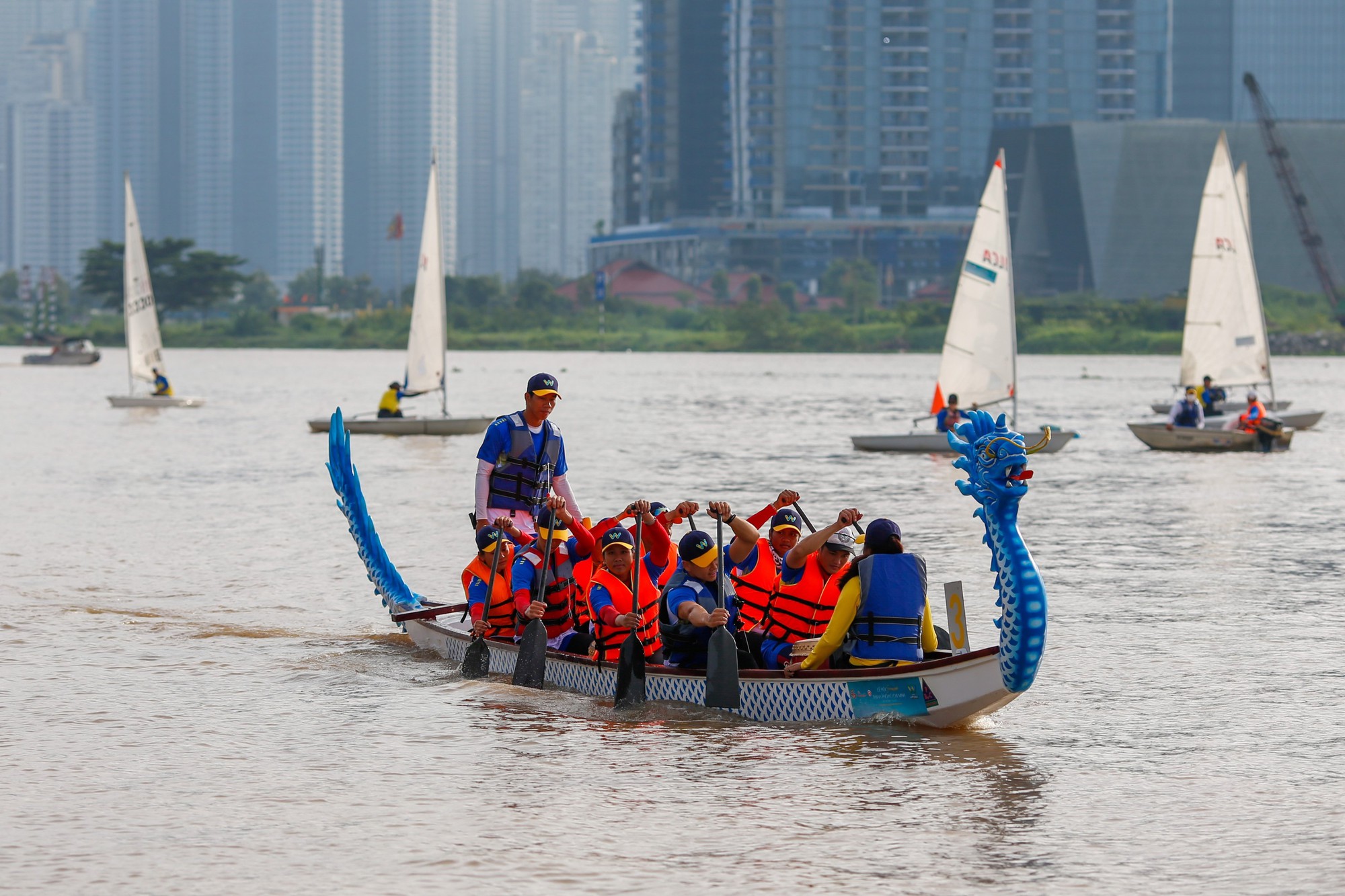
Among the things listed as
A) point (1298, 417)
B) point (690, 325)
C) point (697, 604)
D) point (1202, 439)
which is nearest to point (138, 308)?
point (1202, 439)

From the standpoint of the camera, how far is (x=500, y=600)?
16078 mm

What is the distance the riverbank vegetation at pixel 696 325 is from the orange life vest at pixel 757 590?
460 ft

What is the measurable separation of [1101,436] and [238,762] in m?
44.4

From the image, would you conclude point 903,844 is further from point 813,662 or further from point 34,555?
point 34,555

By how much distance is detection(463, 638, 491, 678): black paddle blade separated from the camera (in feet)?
52.9

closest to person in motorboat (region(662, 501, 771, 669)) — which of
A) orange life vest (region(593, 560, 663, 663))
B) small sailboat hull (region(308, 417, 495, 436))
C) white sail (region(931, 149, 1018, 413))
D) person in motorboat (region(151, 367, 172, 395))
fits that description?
orange life vest (region(593, 560, 663, 663))

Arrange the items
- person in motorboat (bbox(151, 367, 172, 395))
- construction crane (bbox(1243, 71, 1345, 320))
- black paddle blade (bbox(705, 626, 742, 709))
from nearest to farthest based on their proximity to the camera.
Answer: black paddle blade (bbox(705, 626, 742, 709)) → person in motorboat (bbox(151, 367, 172, 395)) → construction crane (bbox(1243, 71, 1345, 320))

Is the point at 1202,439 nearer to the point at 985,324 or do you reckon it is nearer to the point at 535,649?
the point at 985,324

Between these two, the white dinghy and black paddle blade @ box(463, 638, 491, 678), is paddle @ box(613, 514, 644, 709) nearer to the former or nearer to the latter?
black paddle blade @ box(463, 638, 491, 678)

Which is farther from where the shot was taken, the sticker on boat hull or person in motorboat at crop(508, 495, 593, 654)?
person in motorboat at crop(508, 495, 593, 654)

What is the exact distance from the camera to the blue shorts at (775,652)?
1449 cm

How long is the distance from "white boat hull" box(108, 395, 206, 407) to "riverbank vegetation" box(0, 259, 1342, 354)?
9643 centimetres

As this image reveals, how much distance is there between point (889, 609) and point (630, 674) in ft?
8.00

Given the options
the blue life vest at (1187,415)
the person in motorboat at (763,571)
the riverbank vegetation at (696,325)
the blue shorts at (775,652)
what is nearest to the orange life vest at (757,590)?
the person in motorboat at (763,571)
